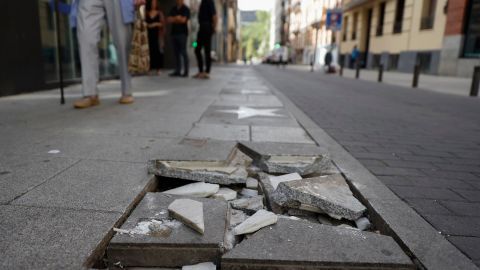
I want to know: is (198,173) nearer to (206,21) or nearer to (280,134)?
(280,134)

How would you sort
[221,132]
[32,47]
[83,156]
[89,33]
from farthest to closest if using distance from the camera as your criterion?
[32,47] < [89,33] < [221,132] < [83,156]

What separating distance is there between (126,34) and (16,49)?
182cm

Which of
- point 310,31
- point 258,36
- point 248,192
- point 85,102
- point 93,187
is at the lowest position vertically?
point 248,192

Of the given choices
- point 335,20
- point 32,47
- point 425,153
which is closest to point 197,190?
point 425,153

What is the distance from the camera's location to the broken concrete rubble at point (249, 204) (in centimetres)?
190

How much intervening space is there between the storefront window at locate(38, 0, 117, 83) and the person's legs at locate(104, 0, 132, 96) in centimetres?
162

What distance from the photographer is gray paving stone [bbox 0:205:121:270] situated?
48.3 inches

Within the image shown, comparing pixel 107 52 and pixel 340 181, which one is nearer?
pixel 340 181

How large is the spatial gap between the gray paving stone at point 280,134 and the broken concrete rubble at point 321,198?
1.25 meters

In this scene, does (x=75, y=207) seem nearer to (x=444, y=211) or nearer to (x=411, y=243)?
(x=411, y=243)

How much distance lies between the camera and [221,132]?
135 inches

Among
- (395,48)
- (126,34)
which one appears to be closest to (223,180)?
(126,34)

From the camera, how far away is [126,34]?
460 centimetres

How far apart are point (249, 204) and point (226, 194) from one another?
15 centimetres
